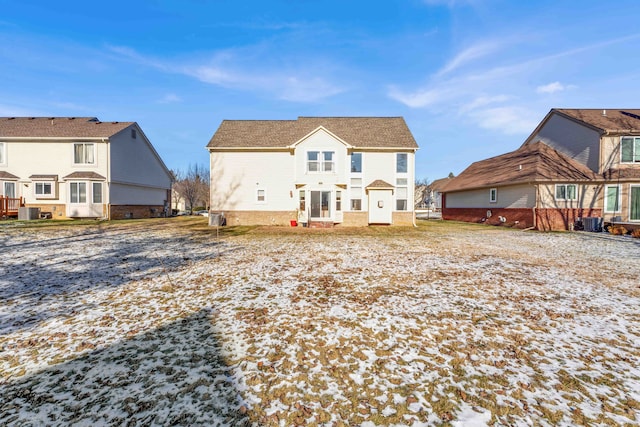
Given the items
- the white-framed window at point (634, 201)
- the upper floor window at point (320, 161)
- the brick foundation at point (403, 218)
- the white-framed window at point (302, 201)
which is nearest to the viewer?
the white-framed window at point (634, 201)

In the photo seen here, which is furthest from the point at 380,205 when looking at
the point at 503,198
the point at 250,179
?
→ the point at 250,179

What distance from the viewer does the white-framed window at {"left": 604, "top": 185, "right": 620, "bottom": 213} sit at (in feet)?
62.0

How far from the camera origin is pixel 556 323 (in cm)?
469

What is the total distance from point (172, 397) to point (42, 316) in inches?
154

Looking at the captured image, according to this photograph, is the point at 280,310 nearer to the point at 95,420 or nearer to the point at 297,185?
the point at 95,420

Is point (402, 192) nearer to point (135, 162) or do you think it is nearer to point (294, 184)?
point (294, 184)

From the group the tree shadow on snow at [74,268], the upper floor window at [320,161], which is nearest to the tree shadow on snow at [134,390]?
the tree shadow on snow at [74,268]

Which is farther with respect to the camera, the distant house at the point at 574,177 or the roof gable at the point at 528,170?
the roof gable at the point at 528,170

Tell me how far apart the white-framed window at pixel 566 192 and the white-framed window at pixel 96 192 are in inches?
1440

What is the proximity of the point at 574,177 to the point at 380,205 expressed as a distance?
13408 millimetres

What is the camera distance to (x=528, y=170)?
66.5 feet

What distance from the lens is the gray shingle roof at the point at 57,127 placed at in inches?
950

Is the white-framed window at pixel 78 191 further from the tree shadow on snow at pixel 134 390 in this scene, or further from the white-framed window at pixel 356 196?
the tree shadow on snow at pixel 134 390

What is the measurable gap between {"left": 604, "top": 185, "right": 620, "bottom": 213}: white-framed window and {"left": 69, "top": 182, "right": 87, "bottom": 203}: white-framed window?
4094 cm
